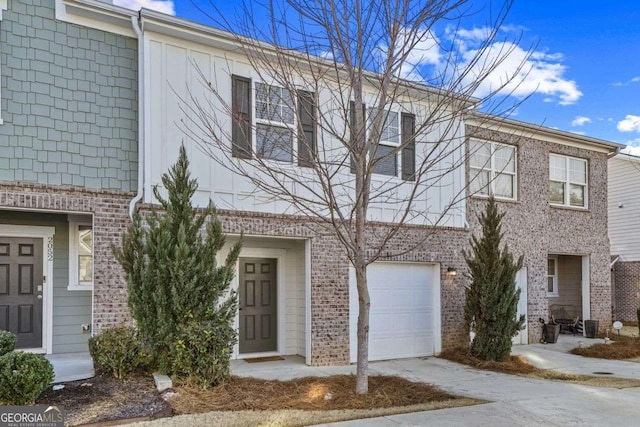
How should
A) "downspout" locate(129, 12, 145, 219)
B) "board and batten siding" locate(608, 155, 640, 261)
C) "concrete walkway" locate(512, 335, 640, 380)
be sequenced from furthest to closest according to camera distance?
"board and batten siding" locate(608, 155, 640, 261) < "concrete walkway" locate(512, 335, 640, 380) < "downspout" locate(129, 12, 145, 219)

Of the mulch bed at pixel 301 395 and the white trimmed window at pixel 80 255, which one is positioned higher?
the white trimmed window at pixel 80 255

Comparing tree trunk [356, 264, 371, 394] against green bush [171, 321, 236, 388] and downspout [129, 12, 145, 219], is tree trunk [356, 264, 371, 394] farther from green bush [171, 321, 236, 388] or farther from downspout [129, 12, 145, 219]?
downspout [129, 12, 145, 219]

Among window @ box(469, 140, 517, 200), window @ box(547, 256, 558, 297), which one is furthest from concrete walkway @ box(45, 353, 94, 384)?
window @ box(547, 256, 558, 297)

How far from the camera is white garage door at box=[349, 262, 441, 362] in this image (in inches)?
431

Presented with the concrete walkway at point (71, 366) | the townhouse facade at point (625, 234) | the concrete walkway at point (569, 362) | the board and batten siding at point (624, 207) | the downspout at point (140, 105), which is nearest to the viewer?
the concrete walkway at point (71, 366)

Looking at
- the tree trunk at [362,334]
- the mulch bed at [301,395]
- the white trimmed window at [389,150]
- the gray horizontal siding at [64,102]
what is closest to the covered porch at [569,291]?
the white trimmed window at [389,150]

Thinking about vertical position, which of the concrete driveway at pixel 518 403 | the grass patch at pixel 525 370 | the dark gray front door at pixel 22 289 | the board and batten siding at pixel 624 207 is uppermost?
the board and batten siding at pixel 624 207

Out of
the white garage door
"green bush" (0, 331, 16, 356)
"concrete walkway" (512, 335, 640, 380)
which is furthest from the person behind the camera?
the white garage door

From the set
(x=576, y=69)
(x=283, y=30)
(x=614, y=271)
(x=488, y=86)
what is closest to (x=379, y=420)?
(x=488, y=86)

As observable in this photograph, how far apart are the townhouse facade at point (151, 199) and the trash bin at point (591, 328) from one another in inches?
211

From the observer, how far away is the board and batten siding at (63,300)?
30.9 feet

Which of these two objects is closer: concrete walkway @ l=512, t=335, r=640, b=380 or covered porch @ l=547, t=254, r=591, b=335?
concrete walkway @ l=512, t=335, r=640, b=380

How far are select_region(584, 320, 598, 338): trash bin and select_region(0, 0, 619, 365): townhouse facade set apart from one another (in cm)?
536

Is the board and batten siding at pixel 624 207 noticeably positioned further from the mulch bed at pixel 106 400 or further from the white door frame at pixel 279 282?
the mulch bed at pixel 106 400
